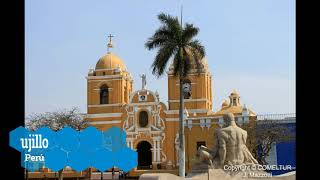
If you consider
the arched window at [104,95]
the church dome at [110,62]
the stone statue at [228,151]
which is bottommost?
the stone statue at [228,151]

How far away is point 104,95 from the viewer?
49.1 m

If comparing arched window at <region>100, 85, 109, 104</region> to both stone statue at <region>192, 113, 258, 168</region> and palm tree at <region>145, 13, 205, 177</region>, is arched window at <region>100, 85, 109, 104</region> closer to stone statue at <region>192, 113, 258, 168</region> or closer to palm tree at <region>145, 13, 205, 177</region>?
palm tree at <region>145, 13, 205, 177</region>

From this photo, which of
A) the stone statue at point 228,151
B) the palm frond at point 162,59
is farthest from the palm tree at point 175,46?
the stone statue at point 228,151

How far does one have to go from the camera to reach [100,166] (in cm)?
3894

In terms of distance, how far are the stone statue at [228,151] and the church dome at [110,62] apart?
99.0 ft

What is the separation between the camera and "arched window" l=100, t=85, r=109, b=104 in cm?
4881

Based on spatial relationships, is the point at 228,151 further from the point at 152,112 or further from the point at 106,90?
the point at 106,90

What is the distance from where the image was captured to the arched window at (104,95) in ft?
160

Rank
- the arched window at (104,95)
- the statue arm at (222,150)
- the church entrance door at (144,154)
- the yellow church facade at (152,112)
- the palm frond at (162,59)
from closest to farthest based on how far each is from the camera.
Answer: the statue arm at (222,150) → the palm frond at (162,59) → the yellow church facade at (152,112) → the church entrance door at (144,154) → the arched window at (104,95)

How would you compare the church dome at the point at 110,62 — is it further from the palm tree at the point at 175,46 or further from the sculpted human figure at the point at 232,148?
the sculpted human figure at the point at 232,148

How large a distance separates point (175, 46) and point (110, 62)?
21578mm

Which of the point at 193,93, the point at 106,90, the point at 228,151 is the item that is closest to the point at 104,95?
Result: the point at 106,90

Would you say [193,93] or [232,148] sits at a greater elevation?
[193,93]
